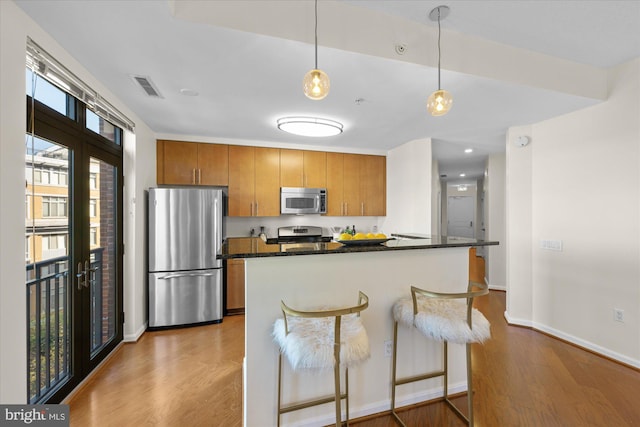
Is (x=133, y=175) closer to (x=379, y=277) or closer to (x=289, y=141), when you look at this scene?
(x=289, y=141)

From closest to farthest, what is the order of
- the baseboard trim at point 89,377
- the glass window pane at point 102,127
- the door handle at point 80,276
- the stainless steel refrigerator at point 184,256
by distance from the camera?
the baseboard trim at point 89,377 < the door handle at point 80,276 < the glass window pane at point 102,127 < the stainless steel refrigerator at point 184,256

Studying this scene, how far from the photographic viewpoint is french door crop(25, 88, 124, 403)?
1.75 meters

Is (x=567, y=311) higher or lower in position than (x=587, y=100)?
lower

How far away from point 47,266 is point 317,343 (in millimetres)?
1928

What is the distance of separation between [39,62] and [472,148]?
16.8 feet

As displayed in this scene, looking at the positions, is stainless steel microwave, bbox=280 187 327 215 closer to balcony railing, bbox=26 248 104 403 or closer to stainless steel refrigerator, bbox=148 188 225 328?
stainless steel refrigerator, bbox=148 188 225 328

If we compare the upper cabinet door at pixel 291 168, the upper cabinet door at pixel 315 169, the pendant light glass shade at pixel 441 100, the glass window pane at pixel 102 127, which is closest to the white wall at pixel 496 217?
the upper cabinet door at pixel 315 169

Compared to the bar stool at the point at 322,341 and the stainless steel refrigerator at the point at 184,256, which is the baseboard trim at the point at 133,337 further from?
the bar stool at the point at 322,341

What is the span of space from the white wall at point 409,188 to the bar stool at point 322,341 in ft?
8.99

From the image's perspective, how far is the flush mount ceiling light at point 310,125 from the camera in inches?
121

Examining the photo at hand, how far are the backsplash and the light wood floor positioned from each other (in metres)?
1.70

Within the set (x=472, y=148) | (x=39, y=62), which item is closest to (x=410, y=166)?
(x=472, y=148)

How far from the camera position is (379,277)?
6.47 feet

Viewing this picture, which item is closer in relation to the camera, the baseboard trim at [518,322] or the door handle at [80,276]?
the door handle at [80,276]
